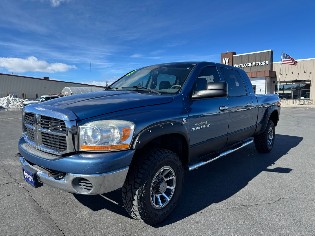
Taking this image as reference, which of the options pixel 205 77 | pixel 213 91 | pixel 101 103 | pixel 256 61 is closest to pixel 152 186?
pixel 101 103

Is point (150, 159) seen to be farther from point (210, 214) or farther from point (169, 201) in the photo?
point (210, 214)

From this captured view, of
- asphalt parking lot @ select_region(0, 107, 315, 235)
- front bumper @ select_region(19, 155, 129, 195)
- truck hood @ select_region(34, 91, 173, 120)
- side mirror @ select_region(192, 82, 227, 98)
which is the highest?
side mirror @ select_region(192, 82, 227, 98)

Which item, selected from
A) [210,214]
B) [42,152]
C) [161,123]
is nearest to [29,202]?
[42,152]

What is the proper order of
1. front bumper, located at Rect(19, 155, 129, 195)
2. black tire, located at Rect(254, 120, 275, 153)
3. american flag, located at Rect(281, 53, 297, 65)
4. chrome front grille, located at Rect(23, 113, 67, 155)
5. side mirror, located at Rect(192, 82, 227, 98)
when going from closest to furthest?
front bumper, located at Rect(19, 155, 129, 195)
chrome front grille, located at Rect(23, 113, 67, 155)
side mirror, located at Rect(192, 82, 227, 98)
black tire, located at Rect(254, 120, 275, 153)
american flag, located at Rect(281, 53, 297, 65)

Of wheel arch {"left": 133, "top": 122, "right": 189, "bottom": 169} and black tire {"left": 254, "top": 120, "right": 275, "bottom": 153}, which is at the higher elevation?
wheel arch {"left": 133, "top": 122, "right": 189, "bottom": 169}

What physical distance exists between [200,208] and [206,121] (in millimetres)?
1165

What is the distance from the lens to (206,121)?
12.7ft

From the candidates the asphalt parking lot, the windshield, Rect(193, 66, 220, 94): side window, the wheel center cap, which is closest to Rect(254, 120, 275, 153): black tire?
the asphalt parking lot

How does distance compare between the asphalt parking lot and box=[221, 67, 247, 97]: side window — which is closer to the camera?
the asphalt parking lot

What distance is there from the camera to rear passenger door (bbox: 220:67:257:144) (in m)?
4.64

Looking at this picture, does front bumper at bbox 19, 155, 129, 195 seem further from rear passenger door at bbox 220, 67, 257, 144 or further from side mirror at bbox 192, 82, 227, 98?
rear passenger door at bbox 220, 67, 257, 144

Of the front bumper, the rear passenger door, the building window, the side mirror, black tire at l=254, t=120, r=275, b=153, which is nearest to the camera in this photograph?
the front bumper

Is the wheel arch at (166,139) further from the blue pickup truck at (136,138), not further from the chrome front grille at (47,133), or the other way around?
the chrome front grille at (47,133)

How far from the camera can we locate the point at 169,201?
331cm
